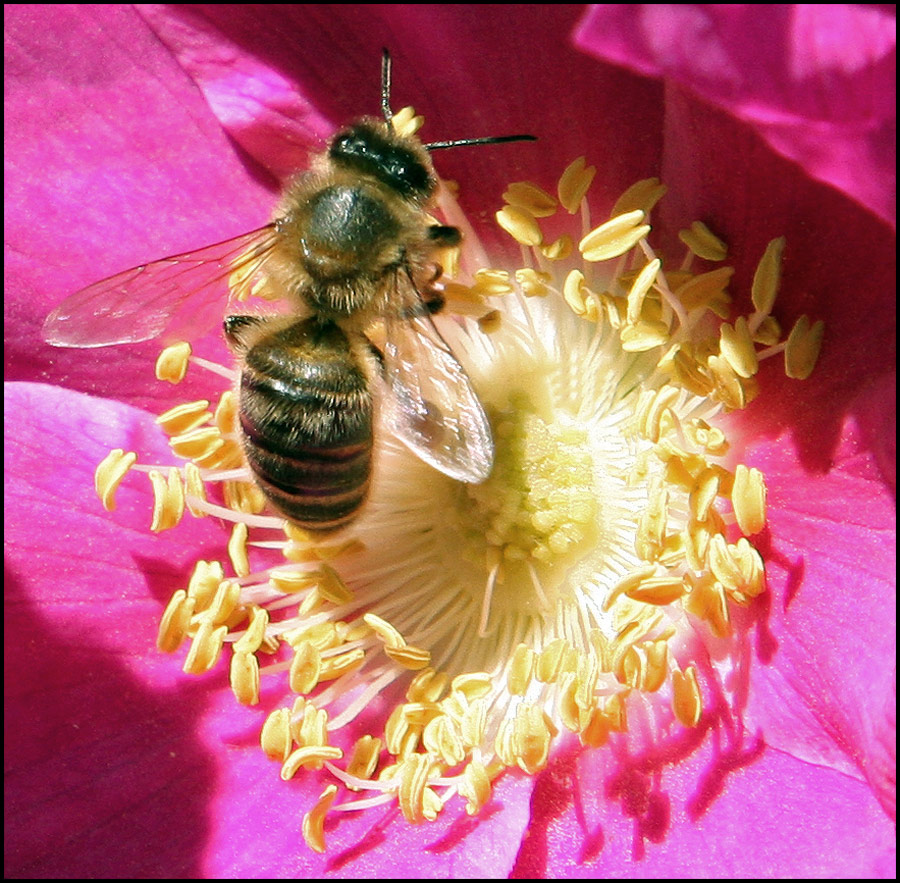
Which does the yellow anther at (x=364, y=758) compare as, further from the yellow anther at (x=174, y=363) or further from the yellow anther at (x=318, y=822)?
the yellow anther at (x=174, y=363)

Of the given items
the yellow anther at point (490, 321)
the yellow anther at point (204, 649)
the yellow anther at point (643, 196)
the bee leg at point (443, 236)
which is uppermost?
the yellow anther at point (643, 196)

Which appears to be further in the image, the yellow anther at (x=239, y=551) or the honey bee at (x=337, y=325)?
the yellow anther at (x=239, y=551)

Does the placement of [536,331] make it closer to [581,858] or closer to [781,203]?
[781,203]

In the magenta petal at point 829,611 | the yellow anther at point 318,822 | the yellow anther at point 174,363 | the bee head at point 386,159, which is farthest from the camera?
the yellow anther at point 174,363

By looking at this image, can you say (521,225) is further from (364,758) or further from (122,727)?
(122,727)

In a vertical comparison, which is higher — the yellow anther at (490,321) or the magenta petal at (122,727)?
the yellow anther at (490,321)

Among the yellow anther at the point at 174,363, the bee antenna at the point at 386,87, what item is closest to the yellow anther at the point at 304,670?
the yellow anther at the point at 174,363

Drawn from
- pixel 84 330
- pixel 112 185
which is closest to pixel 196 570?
pixel 84 330
